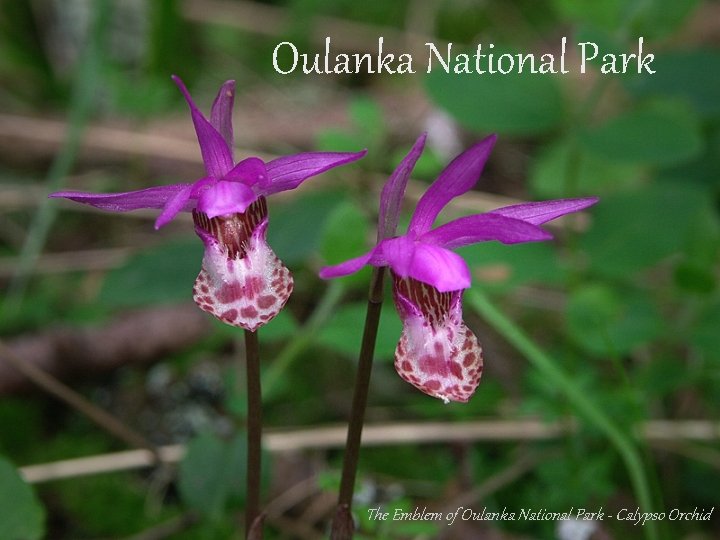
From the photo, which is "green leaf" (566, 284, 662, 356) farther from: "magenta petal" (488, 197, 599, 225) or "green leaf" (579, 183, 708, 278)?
"magenta petal" (488, 197, 599, 225)

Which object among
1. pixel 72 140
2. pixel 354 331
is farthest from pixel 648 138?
pixel 72 140

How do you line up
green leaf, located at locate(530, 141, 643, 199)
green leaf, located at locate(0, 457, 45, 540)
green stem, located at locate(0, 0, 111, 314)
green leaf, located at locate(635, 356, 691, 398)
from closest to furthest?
green leaf, located at locate(0, 457, 45, 540)
green leaf, located at locate(635, 356, 691, 398)
green leaf, located at locate(530, 141, 643, 199)
green stem, located at locate(0, 0, 111, 314)

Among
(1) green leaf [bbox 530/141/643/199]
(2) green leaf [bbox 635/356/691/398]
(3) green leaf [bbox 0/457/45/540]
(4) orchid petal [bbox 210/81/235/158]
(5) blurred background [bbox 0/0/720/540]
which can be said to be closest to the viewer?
(4) orchid petal [bbox 210/81/235/158]

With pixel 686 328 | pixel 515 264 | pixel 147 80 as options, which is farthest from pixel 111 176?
pixel 686 328

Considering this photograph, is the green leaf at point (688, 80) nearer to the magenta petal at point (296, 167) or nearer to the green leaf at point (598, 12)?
the green leaf at point (598, 12)

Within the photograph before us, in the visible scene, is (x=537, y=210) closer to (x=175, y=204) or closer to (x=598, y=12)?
(x=175, y=204)

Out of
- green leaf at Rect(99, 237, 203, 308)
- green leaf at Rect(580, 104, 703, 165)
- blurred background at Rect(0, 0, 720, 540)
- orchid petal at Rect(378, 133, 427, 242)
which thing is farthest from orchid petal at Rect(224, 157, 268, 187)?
green leaf at Rect(580, 104, 703, 165)

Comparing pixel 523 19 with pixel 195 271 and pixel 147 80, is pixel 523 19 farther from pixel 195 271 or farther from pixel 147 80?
pixel 195 271
